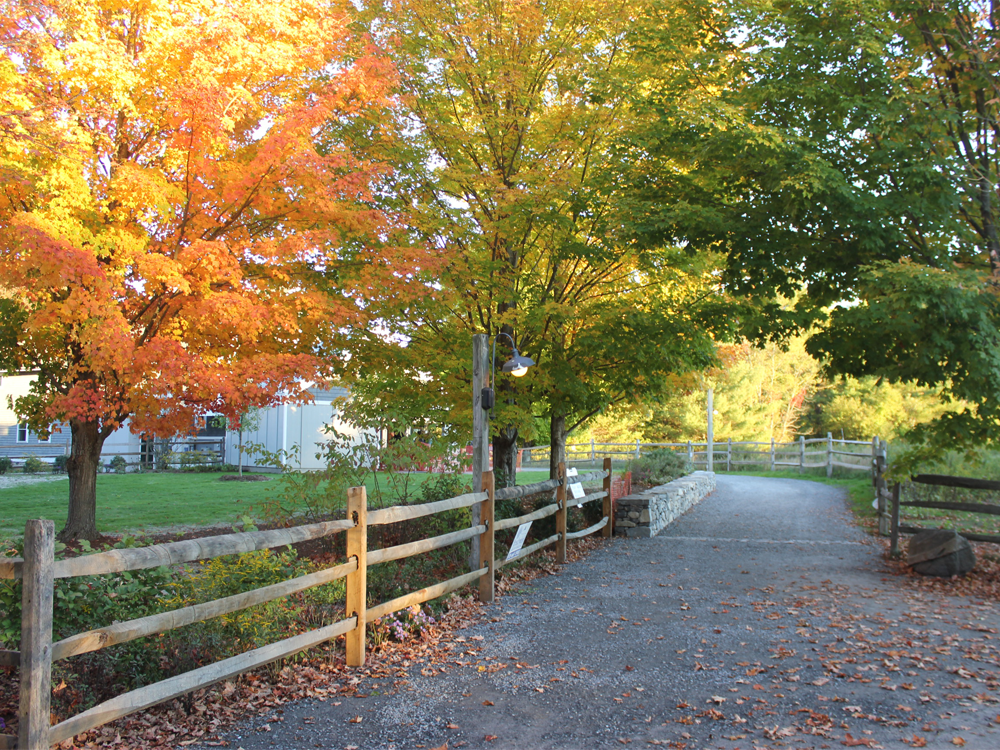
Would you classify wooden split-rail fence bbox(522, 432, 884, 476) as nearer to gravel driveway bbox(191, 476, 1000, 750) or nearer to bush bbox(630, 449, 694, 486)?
bush bbox(630, 449, 694, 486)

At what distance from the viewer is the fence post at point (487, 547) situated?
7666 mm

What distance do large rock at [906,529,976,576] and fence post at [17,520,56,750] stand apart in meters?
9.17

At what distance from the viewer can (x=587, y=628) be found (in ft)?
22.0

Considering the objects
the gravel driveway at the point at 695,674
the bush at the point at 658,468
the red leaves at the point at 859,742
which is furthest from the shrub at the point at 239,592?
the bush at the point at 658,468

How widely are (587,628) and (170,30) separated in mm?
7515

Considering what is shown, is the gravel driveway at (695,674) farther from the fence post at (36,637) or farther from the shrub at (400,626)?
the fence post at (36,637)

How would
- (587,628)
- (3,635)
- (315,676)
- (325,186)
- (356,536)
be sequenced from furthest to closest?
(325,186), (587,628), (356,536), (315,676), (3,635)

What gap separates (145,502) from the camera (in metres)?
17.2

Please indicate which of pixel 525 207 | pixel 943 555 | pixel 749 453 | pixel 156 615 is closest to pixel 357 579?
pixel 156 615

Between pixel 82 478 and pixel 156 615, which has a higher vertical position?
pixel 82 478

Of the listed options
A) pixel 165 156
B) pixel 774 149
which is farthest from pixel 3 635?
pixel 774 149

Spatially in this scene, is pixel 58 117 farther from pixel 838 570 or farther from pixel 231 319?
pixel 838 570

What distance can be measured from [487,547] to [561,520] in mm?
2559

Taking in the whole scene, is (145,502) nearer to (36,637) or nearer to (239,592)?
(239,592)
